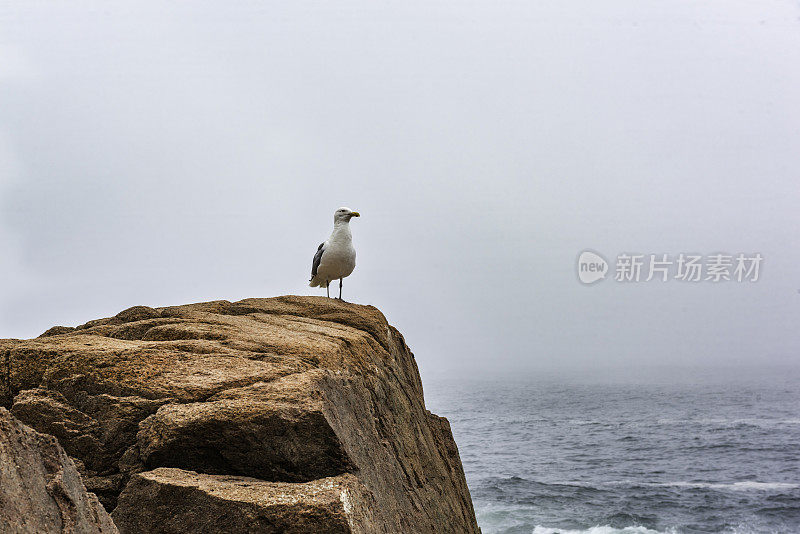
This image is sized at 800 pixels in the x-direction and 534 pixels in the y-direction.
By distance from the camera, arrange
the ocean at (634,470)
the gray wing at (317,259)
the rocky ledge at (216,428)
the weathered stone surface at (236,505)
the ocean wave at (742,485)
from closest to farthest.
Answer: the weathered stone surface at (236,505)
the rocky ledge at (216,428)
the gray wing at (317,259)
the ocean at (634,470)
the ocean wave at (742,485)

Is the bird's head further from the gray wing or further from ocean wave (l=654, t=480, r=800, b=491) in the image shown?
ocean wave (l=654, t=480, r=800, b=491)

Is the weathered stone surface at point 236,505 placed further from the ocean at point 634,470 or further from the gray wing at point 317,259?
the ocean at point 634,470

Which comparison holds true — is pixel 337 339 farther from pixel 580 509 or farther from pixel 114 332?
pixel 580 509

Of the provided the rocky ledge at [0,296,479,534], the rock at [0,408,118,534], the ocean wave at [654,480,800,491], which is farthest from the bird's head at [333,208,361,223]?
the ocean wave at [654,480,800,491]

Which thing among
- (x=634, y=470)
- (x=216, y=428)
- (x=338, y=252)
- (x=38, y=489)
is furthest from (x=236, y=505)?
(x=634, y=470)

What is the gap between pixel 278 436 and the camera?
4.45m

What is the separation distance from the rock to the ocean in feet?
64.7

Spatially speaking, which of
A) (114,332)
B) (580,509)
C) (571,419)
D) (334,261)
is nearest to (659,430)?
(571,419)

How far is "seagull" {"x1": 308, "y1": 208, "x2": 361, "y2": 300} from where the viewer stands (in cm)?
1094

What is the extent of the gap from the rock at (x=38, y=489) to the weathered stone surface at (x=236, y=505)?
29.3 inches

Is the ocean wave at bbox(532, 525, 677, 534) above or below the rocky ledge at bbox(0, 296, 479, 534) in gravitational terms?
below

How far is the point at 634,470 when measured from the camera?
112 feet

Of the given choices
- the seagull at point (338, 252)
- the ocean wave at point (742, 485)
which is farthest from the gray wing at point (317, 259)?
the ocean wave at point (742, 485)

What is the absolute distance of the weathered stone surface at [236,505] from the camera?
12.4ft
